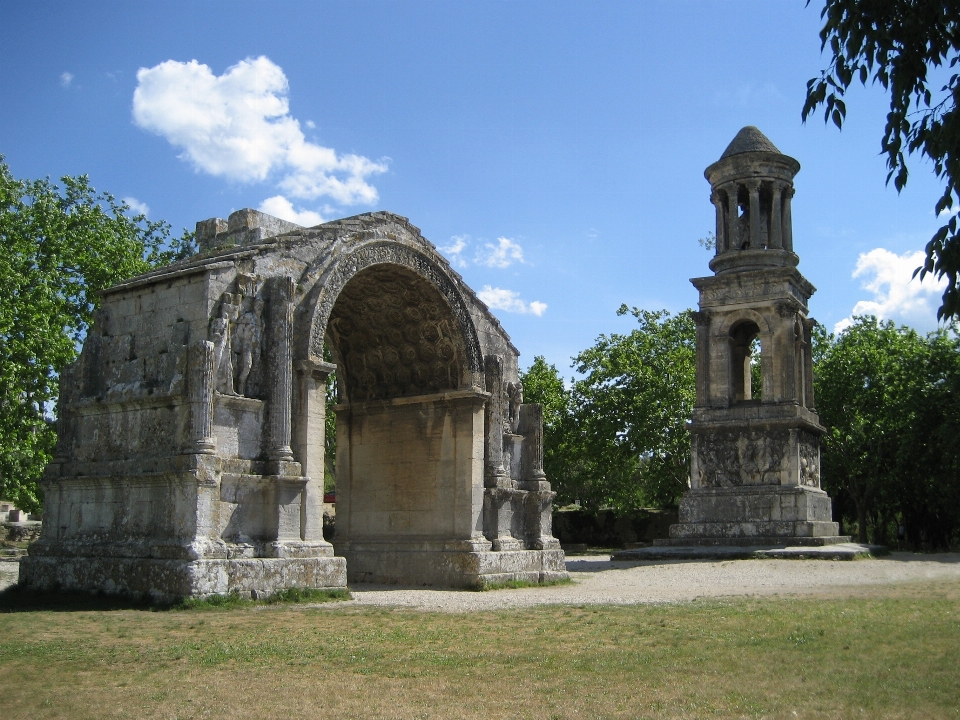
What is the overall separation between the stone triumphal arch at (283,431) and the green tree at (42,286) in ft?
18.7

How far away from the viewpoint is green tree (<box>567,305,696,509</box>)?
3281 cm

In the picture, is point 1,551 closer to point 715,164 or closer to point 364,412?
point 364,412

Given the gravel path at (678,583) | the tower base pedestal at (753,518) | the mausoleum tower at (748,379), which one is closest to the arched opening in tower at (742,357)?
the mausoleum tower at (748,379)

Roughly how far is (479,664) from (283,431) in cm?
586

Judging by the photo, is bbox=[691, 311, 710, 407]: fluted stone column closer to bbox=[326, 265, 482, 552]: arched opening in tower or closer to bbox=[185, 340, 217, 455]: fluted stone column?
bbox=[326, 265, 482, 552]: arched opening in tower

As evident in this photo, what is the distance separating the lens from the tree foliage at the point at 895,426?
29500 mm

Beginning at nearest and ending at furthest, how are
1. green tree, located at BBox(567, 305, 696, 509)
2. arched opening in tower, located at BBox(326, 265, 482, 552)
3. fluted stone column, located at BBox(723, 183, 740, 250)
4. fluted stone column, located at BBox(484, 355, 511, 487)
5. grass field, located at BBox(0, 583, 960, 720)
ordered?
grass field, located at BBox(0, 583, 960, 720), arched opening in tower, located at BBox(326, 265, 482, 552), fluted stone column, located at BBox(484, 355, 511, 487), fluted stone column, located at BBox(723, 183, 740, 250), green tree, located at BBox(567, 305, 696, 509)

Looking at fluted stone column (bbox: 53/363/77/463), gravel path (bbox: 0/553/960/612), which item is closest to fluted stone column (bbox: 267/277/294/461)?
gravel path (bbox: 0/553/960/612)

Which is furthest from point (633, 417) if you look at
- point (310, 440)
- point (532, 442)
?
point (310, 440)

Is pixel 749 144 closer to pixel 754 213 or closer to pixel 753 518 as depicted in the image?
pixel 754 213

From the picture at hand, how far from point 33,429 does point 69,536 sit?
8.92 metres

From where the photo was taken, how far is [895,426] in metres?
31.3

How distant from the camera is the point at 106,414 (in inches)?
510

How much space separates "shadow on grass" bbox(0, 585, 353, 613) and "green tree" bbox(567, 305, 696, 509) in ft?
69.8
